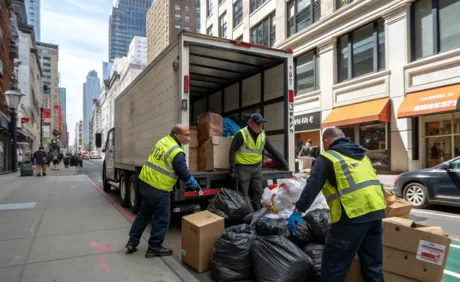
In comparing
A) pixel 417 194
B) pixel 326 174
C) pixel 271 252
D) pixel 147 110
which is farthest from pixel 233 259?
Result: pixel 417 194

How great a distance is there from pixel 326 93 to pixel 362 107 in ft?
9.38

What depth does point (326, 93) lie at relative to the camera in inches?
727

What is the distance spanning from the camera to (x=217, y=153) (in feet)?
18.3

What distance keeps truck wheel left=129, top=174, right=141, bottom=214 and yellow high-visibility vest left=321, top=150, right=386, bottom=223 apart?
15.2ft

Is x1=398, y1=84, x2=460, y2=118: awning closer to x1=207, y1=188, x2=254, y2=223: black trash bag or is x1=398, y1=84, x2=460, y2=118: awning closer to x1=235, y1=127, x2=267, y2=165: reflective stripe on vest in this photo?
x1=235, y1=127, x2=267, y2=165: reflective stripe on vest

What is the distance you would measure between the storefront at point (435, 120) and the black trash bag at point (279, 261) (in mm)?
11326

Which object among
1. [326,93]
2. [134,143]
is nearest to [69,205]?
[134,143]

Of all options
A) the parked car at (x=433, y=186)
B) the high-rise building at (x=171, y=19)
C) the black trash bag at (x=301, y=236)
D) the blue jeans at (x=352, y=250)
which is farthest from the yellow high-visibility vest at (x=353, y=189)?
the high-rise building at (x=171, y=19)

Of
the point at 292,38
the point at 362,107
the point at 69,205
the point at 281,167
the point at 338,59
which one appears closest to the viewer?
the point at 281,167

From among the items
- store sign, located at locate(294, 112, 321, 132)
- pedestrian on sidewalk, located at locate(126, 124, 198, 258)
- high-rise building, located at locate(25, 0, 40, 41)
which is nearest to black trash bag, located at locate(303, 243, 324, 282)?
pedestrian on sidewalk, located at locate(126, 124, 198, 258)

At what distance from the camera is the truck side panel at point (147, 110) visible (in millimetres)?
5488

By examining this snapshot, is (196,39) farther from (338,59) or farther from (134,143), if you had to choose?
(338,59)

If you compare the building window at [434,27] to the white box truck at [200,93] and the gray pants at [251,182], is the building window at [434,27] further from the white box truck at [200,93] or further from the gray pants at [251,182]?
the gray pants at [251,182]

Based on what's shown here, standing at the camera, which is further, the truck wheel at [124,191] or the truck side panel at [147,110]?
the truck wheel at [124,191]
